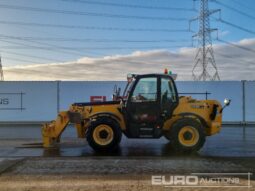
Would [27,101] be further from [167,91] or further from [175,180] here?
[175,180]

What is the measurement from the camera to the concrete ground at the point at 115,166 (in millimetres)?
Result: 7211

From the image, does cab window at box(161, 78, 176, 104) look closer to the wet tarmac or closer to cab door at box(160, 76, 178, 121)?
cab door at box(160, 76, 178, 121)

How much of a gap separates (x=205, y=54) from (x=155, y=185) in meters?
28.2

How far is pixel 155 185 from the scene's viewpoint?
709cm

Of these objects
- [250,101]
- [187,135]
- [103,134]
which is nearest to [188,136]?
[187,135]

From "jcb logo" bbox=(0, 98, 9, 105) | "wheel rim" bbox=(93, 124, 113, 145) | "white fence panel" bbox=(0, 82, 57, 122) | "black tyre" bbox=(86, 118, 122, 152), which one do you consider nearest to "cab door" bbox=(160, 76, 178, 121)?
"black tyre" bbox=(86, 118, 122, 152)

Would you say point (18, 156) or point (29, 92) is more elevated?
point (29, 92)

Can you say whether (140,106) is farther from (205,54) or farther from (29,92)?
(205,54)

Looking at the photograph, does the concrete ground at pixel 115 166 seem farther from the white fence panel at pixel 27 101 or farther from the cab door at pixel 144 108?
the white fence panel at pixel 27 101

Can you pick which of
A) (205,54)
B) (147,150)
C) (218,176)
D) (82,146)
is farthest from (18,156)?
(205,54)

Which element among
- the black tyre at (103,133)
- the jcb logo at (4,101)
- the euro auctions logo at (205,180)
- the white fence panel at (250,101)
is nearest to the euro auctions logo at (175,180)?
the euro auctions logo at (205,180)

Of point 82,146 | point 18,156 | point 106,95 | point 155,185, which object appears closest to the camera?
point 155,185

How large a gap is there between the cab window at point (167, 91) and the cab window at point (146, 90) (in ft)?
0.74

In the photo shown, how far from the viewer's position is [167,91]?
38.3 ft
